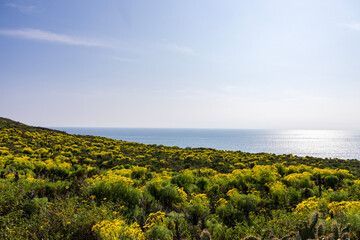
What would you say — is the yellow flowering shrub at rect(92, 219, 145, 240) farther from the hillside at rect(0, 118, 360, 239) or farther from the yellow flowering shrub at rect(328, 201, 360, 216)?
the yellow flowering shrub at rect(328, 201, 360, 216)

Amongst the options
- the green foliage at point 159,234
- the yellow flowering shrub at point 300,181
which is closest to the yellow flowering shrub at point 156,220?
the green foliage at point 159,234

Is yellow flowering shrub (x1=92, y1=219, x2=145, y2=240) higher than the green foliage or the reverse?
higher

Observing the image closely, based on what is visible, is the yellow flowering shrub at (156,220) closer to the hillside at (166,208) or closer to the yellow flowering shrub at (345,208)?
the hillside at (166,208)

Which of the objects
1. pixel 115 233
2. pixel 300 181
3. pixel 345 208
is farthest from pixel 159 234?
pixel 300 181

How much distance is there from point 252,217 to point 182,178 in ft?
13.9

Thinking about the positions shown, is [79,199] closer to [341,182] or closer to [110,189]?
[110,189]

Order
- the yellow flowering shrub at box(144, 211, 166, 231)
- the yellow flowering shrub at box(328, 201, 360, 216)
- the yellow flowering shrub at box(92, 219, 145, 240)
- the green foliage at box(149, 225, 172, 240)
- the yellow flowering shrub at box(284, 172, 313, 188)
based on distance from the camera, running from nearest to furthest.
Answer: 1. the yellow flowering shrub at box(92, 219, 145, 240)
2. the green foliage at box(149, 225, 172, 240)
3. the yellow flowering shrub at box(328, 201, 360, 216)
4. the yellow flowering shrub at box(144, 211, 166, 231)
5. the yellow flowering shrub at box(284, 172, 313, 188)

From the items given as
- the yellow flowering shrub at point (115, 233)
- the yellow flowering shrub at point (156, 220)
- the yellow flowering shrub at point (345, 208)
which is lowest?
the yellow flowering shrub at point (156, 220)

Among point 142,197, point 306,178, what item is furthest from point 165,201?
point 306,178

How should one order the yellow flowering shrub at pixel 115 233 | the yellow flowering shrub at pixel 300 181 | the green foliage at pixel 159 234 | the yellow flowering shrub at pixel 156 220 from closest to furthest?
the yellow flowering shrub at pixel 115 233
the green foliage at pixel 159 234
the yellow flowering shrub at pixel 156 220
the yellow flowering shrub at pixel 300 181

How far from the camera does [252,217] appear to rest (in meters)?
6.58

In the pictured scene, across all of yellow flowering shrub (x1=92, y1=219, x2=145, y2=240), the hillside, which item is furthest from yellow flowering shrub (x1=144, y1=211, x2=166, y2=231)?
yellow flowering shrub (x1=92, y1=219, x2=145, y2=240)

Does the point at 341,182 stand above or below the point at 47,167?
below

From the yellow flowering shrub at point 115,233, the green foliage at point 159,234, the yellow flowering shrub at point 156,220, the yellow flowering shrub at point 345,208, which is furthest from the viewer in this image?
the yellow flowering shrub at point 156,220
